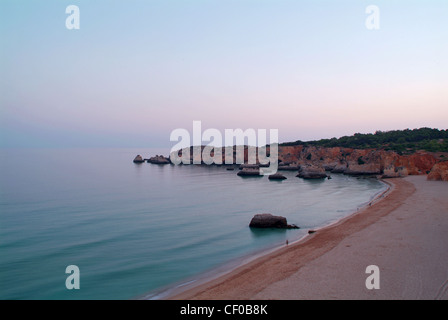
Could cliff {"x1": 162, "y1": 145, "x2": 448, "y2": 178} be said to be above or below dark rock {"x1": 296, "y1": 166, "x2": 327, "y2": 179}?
above

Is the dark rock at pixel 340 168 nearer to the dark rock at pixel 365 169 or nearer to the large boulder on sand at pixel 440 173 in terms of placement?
the dark rock at pixel 365 169

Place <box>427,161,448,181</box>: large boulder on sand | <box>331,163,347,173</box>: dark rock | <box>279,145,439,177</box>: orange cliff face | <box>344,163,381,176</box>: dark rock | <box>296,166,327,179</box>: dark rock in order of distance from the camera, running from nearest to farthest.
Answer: <box>427,161,448,181</box>: large boulder on sand, <box>279,145,439,177</box>: orange cliff face, <box>296,166,327,179</box>: dark rock, <box>344,163,381,176</box>: dark rock, <box>331,163,347,173</box>: dark rock

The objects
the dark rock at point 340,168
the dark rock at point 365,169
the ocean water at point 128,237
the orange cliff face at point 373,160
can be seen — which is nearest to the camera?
the ocean water at point 128,237

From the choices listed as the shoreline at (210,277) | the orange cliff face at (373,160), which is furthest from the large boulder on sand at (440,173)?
the shoreline at (210,277)

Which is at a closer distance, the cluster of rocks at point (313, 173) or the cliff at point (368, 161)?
the cliff at point (368, 161)

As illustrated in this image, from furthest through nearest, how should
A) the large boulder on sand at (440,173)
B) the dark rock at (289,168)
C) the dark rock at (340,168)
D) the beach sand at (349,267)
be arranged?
the dark rock at (289,168) < the dark rock at (340,168) < the large boulder on sand at (440,173) < the beach sand at (349,267)

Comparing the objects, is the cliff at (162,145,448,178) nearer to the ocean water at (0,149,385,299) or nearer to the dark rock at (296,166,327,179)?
the dark rock at (296,166,327,179)

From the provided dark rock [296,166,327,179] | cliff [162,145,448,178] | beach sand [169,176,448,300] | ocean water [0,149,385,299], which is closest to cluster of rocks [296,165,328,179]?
dark rock [296,166,327,179]
